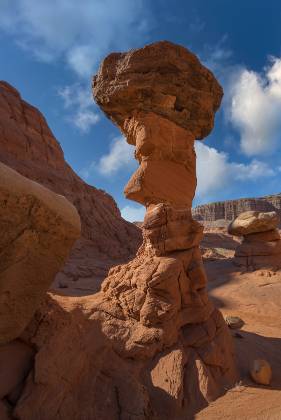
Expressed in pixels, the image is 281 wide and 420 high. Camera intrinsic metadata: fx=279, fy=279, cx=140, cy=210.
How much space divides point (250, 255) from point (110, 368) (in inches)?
400

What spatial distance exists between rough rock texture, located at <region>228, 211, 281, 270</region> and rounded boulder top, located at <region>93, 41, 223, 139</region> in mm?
6829

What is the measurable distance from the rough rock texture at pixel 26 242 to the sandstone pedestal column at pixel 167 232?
1510mm

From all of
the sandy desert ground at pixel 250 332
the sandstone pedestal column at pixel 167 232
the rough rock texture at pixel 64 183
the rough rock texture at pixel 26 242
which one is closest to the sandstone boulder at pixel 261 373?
the sandy desert ground at pixel 250 332

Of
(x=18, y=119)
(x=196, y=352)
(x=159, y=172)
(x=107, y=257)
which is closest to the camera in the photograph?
(x=196, y=352)

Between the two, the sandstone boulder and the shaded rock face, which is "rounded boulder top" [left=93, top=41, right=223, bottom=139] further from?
the shaded rock face

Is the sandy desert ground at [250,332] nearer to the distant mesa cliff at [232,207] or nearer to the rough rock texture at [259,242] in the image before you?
the rough rock texture at [259,242]

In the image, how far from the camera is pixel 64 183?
18.7 metres

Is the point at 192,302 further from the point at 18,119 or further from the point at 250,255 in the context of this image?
the point at 18,119

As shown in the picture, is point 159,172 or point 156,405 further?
point 159,172

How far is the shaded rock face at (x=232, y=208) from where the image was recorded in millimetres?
61344

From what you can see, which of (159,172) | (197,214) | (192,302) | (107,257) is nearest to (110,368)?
(192,302)

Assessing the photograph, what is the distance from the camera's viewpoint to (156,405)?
3043 mm

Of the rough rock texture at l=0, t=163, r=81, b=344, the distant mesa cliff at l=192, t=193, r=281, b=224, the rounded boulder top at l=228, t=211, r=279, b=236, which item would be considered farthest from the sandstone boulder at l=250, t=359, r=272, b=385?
the distant mesa cliff at l=192, t=193, r=281, b=224

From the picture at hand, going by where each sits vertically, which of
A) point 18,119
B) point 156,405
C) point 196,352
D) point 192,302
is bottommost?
point 156,405
